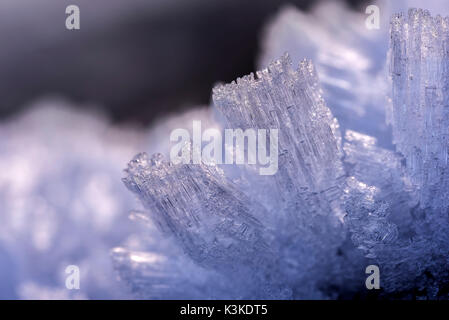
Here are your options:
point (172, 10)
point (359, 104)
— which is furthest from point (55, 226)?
point (172, 10)

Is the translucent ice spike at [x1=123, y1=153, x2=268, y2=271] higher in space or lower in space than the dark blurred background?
lower

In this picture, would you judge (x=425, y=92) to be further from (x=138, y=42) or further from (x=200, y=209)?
(x=138, y=42)

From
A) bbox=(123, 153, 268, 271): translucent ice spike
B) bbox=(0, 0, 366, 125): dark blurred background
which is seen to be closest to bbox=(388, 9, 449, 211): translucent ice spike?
bbox=(123, 153, 268, 271): translucent ice spike

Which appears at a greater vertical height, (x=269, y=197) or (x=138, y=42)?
(x=138, y=42)

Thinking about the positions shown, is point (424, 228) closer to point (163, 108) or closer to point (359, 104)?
point (359, 104)

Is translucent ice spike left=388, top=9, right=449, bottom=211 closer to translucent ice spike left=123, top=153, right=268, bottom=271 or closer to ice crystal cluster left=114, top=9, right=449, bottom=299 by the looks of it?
ice crystal cluster left=114, top=9, right=449, bottom=299

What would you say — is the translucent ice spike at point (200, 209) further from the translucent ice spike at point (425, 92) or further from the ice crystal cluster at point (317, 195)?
the translucent ice spike at point (425, 92)

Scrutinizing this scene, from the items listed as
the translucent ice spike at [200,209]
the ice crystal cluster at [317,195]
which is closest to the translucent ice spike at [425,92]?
the ice crystal cluster at [317,195]

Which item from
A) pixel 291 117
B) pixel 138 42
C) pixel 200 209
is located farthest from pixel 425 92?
pixel 138 42
